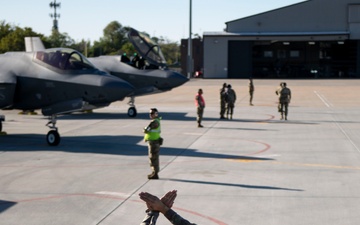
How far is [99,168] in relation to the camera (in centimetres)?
1581

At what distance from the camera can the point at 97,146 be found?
20.1m

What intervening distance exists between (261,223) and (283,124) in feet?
56.2

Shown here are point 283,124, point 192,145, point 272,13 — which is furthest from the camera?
point 272,13

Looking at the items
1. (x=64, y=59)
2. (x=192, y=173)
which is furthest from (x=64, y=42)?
(x=192, y=173)

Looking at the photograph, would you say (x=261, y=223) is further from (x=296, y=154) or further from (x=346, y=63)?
(x=346, y=63)

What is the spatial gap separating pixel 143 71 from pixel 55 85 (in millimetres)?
11110

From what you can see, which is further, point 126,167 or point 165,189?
point 126,167

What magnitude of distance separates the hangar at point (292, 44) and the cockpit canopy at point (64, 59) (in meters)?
66.5

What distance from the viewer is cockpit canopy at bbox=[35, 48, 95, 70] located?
20866mm

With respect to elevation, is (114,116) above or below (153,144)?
below

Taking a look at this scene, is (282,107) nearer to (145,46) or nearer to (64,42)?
(145,46)

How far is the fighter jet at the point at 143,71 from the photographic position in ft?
101

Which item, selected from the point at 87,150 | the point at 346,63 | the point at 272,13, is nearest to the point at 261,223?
the point at 87,150

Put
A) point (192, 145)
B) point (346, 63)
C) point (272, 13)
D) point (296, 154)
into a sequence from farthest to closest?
Answer: point (346, 63), point (272, 13), point (192, 145), point (296, 154)
